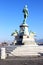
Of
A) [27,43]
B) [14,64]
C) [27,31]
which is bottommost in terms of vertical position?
[14,64]

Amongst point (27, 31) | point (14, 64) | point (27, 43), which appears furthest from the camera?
point (27, 31)

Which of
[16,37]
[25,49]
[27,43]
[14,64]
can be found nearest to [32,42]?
[27,43]

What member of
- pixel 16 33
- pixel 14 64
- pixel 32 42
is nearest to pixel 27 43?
pixel 32 42

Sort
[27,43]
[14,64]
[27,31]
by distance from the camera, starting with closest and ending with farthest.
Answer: [14,64] < [27,43] < [27,31]

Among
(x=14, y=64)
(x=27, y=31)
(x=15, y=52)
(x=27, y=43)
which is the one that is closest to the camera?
(x=14, y=64)

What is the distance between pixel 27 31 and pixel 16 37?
2254mm

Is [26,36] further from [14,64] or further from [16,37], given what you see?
[14,64]

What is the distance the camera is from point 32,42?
35.7 metres

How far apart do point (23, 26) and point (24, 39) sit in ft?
8.21

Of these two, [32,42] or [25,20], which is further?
[25,20]

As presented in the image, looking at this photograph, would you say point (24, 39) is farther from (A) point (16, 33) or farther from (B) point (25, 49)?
(B) point (25, 49)

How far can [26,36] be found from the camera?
36.8 meters

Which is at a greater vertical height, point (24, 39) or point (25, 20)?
point (25, 20)

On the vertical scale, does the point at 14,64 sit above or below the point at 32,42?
below
